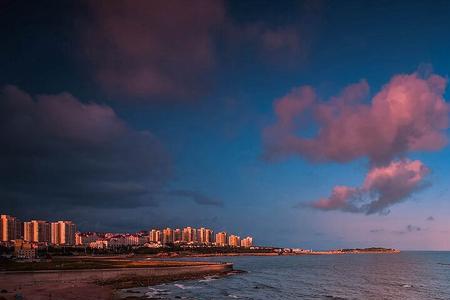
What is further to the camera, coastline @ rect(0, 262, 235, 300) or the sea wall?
the sea wall

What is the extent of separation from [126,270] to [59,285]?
50.2ft

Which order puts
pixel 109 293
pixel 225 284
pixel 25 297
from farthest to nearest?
pixel 225 284 < pixel 109 293 < pixel 25 297

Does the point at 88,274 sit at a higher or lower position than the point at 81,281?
higher

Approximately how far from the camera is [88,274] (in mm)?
76062

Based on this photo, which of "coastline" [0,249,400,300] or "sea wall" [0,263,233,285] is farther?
"sea wall" [0,263,233,285]

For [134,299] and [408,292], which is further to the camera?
[408,292]

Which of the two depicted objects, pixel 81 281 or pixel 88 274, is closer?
pixel 81 281

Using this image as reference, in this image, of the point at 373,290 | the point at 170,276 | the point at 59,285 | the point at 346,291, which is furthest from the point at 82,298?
the point at 373,290

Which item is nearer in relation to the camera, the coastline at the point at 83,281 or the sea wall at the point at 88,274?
the coastline at the point at 83,281

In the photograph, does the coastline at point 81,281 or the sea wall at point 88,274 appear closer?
the coastline at point 81,281

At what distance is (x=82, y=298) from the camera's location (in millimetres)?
56094

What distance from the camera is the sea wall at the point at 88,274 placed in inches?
2729

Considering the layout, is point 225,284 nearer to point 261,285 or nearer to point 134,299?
point 261,285

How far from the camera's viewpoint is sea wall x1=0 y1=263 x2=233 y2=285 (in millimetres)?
69312
